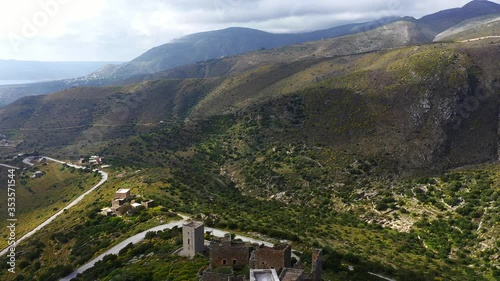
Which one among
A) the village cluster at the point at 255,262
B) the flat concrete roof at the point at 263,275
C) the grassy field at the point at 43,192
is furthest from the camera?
the grassy field at the point at 43,192

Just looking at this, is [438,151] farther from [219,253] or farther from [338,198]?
[219,253]

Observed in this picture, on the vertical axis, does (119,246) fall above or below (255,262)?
below

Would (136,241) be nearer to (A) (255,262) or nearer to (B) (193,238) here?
(B) (193,238)

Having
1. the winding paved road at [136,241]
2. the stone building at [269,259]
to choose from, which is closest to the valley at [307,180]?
the winding paved road at [136,241]

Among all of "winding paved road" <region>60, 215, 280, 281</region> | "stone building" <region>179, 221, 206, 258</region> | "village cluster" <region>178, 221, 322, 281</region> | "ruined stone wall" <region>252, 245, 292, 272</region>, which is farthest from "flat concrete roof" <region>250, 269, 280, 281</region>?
"winding paved road" <region>60, 215, 280, 281</region>

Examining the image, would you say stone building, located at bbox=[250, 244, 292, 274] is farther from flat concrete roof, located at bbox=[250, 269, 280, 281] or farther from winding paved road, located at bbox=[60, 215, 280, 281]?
winding paved road, located at bbox=[60, 215, 280, 281]

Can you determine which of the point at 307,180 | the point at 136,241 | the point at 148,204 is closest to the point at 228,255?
the point at 136,241

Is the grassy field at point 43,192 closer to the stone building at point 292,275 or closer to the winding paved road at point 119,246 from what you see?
the winding paved road at point 119,246

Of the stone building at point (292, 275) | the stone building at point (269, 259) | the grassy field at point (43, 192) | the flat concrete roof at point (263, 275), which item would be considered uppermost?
the flat concrete roof at point (263, 275)
